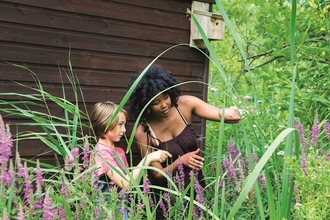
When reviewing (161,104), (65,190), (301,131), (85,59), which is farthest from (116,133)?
(65,190)

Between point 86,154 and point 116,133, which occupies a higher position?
point 86,154

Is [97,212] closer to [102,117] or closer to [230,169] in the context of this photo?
[230,169]

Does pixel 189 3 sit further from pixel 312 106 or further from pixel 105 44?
pixel 312 106

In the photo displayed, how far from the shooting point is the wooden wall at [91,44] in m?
3.85

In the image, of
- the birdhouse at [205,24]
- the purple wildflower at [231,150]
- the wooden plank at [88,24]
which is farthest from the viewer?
the birdhouse at [205,24]

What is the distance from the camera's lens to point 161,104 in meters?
3.67

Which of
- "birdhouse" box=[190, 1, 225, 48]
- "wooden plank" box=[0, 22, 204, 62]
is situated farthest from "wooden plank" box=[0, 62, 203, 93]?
"birdhouse" box=[190, 1, 225, 48]

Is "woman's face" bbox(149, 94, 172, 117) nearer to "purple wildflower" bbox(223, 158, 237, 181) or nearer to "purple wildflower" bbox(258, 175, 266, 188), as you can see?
"purple wildflower" bbox(223, 158, 237, 181)

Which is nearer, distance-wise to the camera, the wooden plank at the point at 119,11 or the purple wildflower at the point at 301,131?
the purple wildflower at the point at 301,131

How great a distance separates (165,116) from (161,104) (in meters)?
0.25

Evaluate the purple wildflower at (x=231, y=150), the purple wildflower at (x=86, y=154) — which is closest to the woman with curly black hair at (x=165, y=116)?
the purple wildflower at (x=231, y=150)

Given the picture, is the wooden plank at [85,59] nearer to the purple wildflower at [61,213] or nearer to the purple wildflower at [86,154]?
the purple wildflower at [86,154]

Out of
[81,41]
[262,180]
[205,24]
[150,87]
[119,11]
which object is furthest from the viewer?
[205,24]

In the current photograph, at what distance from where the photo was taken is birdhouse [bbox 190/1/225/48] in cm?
491
